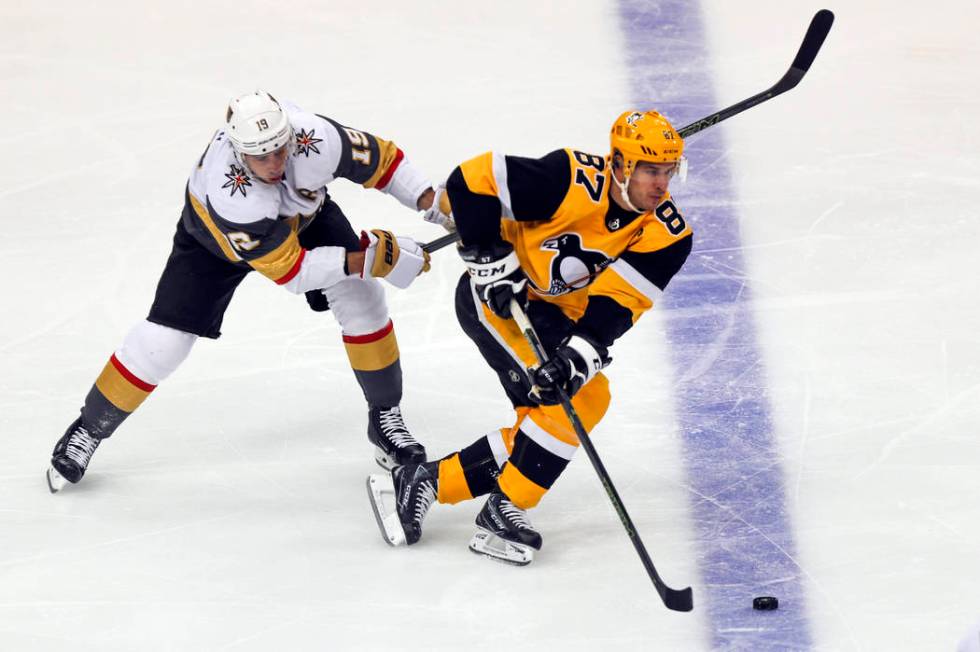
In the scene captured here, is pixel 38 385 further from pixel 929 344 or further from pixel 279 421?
pixel 929 344

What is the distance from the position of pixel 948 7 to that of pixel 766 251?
1.83m

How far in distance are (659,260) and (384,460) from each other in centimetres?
114

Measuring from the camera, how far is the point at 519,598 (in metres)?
3.89

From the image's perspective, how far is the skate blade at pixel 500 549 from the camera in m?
4.02

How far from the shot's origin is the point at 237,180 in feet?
13.2

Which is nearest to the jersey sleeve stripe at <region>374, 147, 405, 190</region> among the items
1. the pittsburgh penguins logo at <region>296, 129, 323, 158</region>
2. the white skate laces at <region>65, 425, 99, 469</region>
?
the pittsburgh penguins logo at <region>296, 129, 323, 158</region>

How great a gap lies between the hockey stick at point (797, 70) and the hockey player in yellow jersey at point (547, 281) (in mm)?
686

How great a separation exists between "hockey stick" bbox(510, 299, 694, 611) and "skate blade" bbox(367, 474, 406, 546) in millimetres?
592

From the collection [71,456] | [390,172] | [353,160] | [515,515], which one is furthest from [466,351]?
[71,456]

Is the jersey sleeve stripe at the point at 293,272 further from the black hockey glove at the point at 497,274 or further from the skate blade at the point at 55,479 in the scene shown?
the skate blade at the point at 55,479

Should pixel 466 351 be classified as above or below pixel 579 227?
below

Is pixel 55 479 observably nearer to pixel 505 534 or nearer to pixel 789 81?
pixel 505 534

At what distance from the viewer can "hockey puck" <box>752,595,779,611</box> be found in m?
3.76

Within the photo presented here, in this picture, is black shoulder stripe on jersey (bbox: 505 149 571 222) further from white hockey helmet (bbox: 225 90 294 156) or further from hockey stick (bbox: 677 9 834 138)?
hockey stick (bbox: 677 9 834 138)
